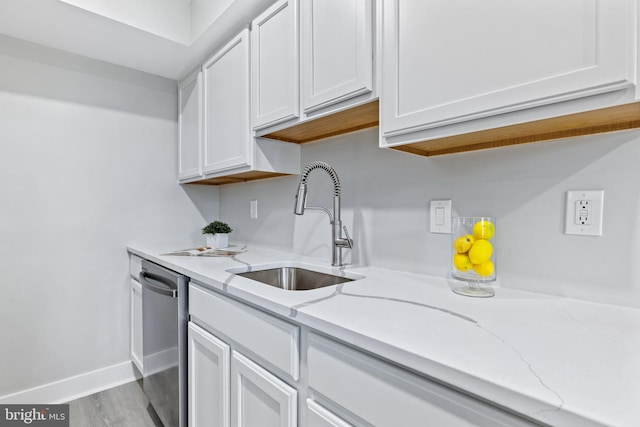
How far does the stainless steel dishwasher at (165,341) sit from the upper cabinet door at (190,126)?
0.75 metres

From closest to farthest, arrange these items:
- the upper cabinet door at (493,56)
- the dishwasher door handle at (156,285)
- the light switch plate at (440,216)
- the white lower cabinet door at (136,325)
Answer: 1. the upper cabinet door at (493,56)
2. the light switch plate at (440,216)
3. the dishwasher door handle at (156,285)
4. the white lower cabinet door at (136,325)

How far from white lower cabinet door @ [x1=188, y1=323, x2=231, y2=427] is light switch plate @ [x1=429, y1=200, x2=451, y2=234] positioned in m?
0.87

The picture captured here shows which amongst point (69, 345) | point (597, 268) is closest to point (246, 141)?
point (597, 268)

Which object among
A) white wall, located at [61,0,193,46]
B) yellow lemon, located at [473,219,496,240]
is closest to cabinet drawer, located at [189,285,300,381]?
yellow lemon, located at [473,219,496,240]

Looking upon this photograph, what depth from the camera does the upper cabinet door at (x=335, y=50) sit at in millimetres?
1047

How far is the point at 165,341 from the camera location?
60.5 inches

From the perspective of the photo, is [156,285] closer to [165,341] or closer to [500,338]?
[165,341]

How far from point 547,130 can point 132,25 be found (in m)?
2.02

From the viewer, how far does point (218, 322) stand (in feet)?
3.78

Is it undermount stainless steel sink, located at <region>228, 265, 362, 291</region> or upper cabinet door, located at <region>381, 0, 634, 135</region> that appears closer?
upper cabinet door, located at <region>381, 0, 634, 135</region>

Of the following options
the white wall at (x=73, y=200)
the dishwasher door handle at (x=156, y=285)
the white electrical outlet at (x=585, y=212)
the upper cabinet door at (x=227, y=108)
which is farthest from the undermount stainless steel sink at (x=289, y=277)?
Answer: the white wall at (x=73, y=200)

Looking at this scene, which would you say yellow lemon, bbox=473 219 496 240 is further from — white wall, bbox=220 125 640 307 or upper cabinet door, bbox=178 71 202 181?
upper cabinet door, bbox=178 71 202 181

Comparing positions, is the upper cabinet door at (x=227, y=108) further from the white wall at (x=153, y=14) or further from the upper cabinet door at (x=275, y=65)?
the white wall at (x=153, y=14)

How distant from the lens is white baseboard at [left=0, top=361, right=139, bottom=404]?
6.15ft
